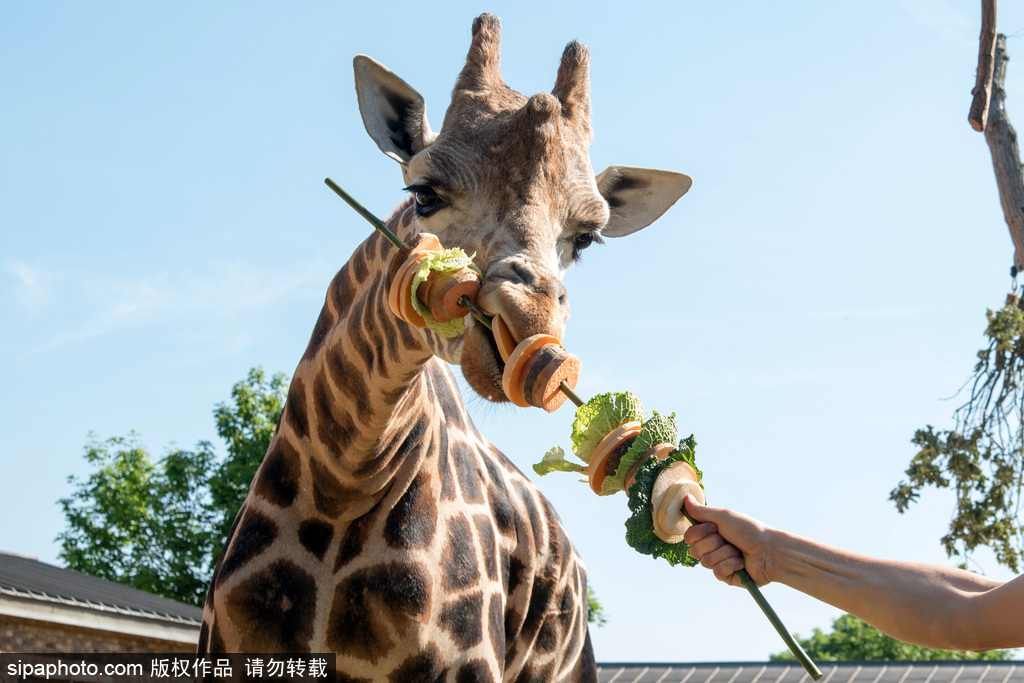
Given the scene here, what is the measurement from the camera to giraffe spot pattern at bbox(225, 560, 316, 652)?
4266 mm

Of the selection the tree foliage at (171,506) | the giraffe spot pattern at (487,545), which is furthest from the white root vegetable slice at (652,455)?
the tree foliage at (171,506)

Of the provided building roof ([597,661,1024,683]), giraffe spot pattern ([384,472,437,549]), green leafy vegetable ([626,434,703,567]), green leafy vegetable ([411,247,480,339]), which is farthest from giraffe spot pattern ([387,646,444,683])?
building roof ([597,661,1024,683])

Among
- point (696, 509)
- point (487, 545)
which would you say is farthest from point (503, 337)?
point (487, 545)

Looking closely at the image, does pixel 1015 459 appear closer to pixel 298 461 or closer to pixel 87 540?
pixel 298 461

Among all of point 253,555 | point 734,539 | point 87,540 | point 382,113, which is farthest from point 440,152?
point 87,540

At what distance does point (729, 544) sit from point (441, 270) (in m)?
1.54

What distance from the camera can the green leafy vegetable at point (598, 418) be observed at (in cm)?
276

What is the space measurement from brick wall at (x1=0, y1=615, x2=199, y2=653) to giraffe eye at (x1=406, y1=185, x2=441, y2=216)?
31.0 ft

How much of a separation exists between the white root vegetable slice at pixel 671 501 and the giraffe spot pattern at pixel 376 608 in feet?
6.63

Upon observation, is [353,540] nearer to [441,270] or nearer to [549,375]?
[441,270]

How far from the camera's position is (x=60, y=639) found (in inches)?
464

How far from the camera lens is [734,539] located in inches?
88.6

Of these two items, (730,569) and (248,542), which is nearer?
(730,569)

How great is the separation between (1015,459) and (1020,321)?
1461 mm
